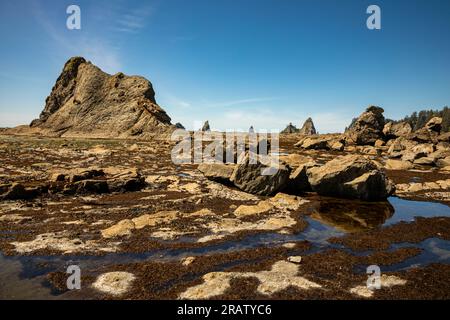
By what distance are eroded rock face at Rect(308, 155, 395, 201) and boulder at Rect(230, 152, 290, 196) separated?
3962 mm

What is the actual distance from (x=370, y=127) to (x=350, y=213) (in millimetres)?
75532

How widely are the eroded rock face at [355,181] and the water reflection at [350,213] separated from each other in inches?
47.2

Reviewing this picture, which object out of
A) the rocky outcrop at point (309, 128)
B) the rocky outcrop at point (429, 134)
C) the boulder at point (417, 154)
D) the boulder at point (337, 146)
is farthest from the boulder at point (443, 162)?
the rocky outcrop at point (309, 128)

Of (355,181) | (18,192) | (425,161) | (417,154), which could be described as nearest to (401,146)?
(417,154)

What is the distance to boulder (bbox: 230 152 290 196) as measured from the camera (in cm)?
2972

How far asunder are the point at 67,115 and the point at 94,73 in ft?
64.6

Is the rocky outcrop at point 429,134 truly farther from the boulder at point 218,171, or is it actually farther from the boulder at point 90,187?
the boulder at point 90,187

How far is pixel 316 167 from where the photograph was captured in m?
33.0

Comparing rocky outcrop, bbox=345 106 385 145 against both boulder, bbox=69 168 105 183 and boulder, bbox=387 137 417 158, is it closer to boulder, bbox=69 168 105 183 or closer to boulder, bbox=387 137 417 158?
boulder, bbox=387 137 417 158

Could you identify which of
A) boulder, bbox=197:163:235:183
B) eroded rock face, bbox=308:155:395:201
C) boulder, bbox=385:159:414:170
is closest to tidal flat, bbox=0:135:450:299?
eroded rock face, bbox=308:155:395:201

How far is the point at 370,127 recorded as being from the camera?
90.2m

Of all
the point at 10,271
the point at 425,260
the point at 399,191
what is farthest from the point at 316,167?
the point at 10,271

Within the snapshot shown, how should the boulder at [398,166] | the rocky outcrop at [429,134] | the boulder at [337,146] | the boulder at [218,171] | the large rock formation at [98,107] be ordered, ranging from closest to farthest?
the boulder at [218,171] → the boulder at [398,166] → the rocky outcrop at [429,134] → the boulder at [337,146] → the large rock formation at [98,107]

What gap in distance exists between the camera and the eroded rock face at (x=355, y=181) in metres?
29.2
